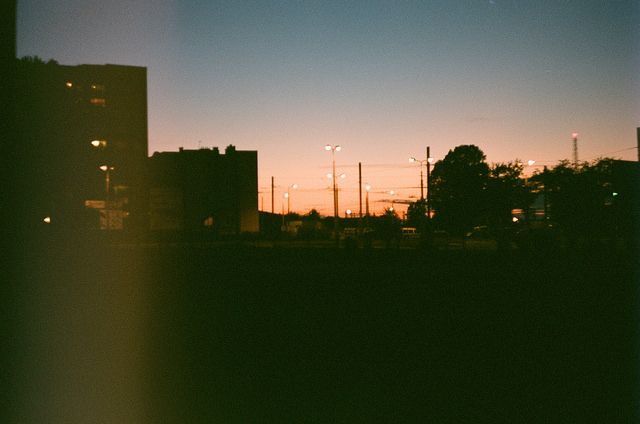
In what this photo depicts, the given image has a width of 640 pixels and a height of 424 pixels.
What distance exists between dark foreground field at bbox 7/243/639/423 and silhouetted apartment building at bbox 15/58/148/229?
22.7 metres

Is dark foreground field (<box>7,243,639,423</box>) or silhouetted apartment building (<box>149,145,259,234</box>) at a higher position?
silhouetted apartment building (<box>149,145,259,234</box>)

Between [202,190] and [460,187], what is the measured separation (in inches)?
1226

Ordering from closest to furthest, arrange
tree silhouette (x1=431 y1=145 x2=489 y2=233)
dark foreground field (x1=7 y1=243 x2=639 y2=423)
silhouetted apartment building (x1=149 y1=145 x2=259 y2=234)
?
1. dark foreground field (x1=7 y1=243 x2=639 y2=423)
2. tree silhouette (x1=431 y1=145 x2=489 y2=233)
3. silhouetted apartment building (x1=149 y1=145 x2=259 y2=234)

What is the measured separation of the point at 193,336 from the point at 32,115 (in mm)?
31053

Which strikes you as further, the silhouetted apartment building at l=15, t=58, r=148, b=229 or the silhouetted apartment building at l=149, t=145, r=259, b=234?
the silhouetted apartment building at l=149, t=145, r=259, b=234

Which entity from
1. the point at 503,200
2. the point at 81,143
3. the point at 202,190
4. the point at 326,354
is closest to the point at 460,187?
the point at 503,200

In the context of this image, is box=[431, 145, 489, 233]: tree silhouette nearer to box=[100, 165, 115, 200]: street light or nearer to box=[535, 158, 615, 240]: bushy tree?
box=[535, 158, 615, 240]: bushy tree

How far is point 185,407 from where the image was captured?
523 cm

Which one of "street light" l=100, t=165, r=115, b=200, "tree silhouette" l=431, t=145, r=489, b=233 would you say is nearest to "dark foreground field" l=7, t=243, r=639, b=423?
"street light" l=100, t=165, r=115, b=200

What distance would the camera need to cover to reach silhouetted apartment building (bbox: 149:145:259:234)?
65.6 metres

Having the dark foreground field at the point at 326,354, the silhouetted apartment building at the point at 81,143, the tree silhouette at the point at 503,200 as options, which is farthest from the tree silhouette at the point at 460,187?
the dark foreground field at the point at 326,354

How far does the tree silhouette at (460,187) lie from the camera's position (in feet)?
194

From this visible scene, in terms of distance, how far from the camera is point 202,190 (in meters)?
67.6

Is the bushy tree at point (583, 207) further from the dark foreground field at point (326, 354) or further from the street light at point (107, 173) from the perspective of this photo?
the street light at point (107, 173)
